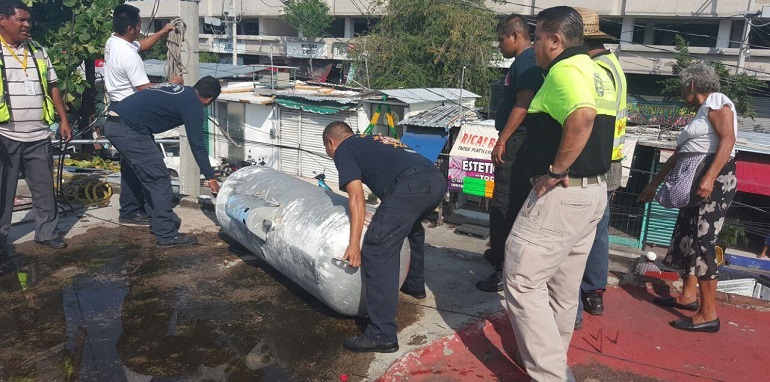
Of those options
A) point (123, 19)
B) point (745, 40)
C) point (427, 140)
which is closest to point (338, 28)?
point (745, 40)

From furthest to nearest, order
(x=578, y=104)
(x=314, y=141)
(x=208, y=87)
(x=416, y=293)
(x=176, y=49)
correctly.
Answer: (x=314, y=141) < (x=176, y=49) < (x=208, y=87) < (x=416, y=293) < (x=578, y=104)

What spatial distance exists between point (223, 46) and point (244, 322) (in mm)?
40268

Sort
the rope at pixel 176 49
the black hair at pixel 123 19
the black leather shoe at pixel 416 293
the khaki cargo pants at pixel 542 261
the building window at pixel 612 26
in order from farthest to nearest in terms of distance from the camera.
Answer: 1. the building window at pixel 612 26
2. the rope at pixel 176 49
3. the black hair at pixel 123 19
4. the black leather shoe at pixel 416 293
5. the khaki cargo pants at pixel 542 261

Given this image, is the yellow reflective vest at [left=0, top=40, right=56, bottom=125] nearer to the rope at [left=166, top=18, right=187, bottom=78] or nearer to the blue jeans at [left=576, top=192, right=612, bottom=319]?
the rope at [left=166, top=18, right=187, bottom=78]

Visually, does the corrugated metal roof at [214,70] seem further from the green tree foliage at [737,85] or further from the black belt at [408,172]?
the black belt at [408,172]

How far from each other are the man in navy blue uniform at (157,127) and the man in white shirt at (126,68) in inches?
17.7

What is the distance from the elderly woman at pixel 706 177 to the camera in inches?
147

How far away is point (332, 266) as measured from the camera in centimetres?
357

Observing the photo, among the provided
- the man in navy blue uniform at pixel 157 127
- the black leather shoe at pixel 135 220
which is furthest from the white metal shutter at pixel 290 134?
the man in navy blue uniform at pixel 157 127

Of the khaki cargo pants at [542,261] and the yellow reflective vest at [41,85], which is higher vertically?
the yellow reflective vest at [41,85]

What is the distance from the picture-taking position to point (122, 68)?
5.39 m

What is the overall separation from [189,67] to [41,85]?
2453mm

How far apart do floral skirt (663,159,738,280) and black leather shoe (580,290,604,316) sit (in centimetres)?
63

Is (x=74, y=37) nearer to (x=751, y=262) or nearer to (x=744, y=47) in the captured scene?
(x=751, y=262)
